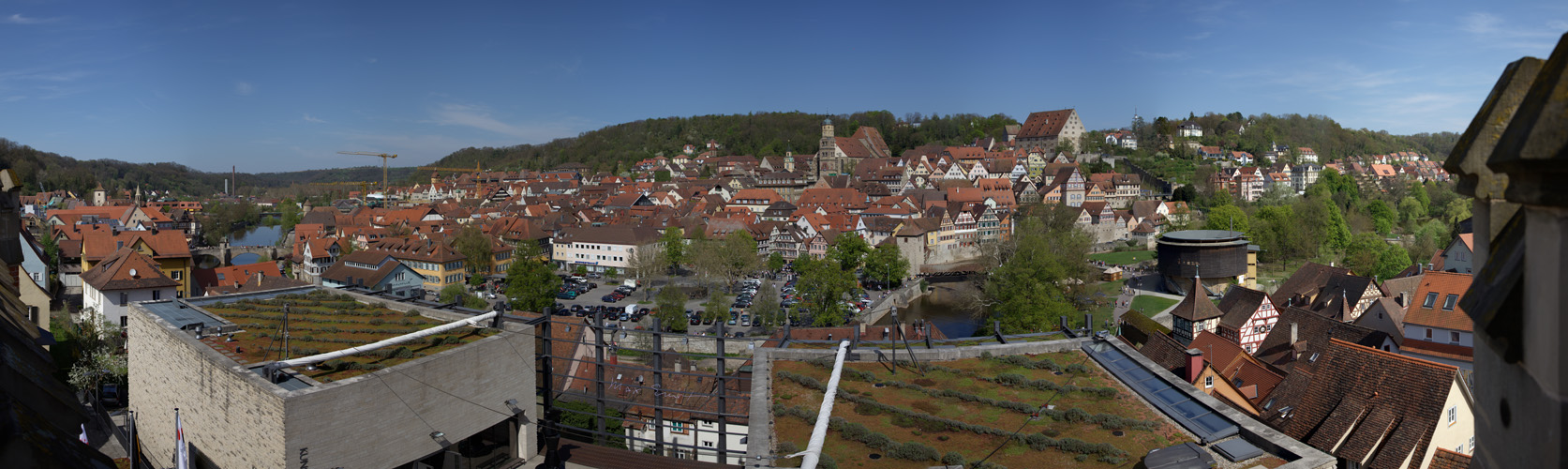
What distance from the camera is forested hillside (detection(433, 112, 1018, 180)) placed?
75.8 metres

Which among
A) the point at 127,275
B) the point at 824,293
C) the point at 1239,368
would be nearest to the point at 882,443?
the point at 1239,368

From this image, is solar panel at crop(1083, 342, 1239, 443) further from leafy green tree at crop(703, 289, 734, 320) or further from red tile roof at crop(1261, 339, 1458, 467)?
leafy green tree at crop(703, 289, 734, 320)

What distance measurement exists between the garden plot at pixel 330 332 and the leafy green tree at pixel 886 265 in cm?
2378

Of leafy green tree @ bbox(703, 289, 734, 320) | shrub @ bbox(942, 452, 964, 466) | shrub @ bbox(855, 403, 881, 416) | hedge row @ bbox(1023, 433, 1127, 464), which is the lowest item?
leafy green tree @ bbox(703, 289, 734, 320)

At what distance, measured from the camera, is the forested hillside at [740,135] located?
2982 inches

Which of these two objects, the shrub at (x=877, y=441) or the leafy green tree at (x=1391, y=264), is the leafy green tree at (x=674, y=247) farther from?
the shrub at (x=877, y=441)

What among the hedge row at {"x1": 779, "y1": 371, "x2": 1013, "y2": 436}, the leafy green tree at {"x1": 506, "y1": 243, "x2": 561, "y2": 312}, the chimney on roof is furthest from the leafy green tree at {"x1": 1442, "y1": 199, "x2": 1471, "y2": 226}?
the hedge row at {"x1": 779, "y1": 371, "x2": 1013, "y2": 436}

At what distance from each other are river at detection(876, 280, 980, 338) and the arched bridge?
34350 mm

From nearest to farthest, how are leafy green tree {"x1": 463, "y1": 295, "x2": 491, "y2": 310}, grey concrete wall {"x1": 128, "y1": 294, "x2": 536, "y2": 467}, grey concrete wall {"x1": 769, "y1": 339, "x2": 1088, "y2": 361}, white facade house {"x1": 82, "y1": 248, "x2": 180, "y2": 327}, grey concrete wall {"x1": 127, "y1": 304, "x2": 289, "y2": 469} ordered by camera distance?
1. grey concrete wall {"x1": 128, "y1": 294, "x2": 536, "y2": 467}
2. grey concrete wall {"x1": 127, "y1": 304, "x2": 289, "y2": 469}
3. grey concrete wall {"x1": 769, "y1": 339, "x2": 1088, "y2": 361}
4. white facade house {"x1": 82, "y1": 248, "x2": 180, "y2": 327}
5. leafy green tree {"x1": 463, "y1": 295, "x2": 491, "y2": 310}

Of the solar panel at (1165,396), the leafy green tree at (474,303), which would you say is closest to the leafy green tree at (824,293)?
the leafy green tree at (474,303)

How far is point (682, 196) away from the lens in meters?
56.8

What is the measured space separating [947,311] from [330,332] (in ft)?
75.1

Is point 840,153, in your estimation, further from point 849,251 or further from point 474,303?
point 474,303

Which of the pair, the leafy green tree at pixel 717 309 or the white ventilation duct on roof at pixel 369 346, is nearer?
the white ventilation duct on roof at pixel 369 346
